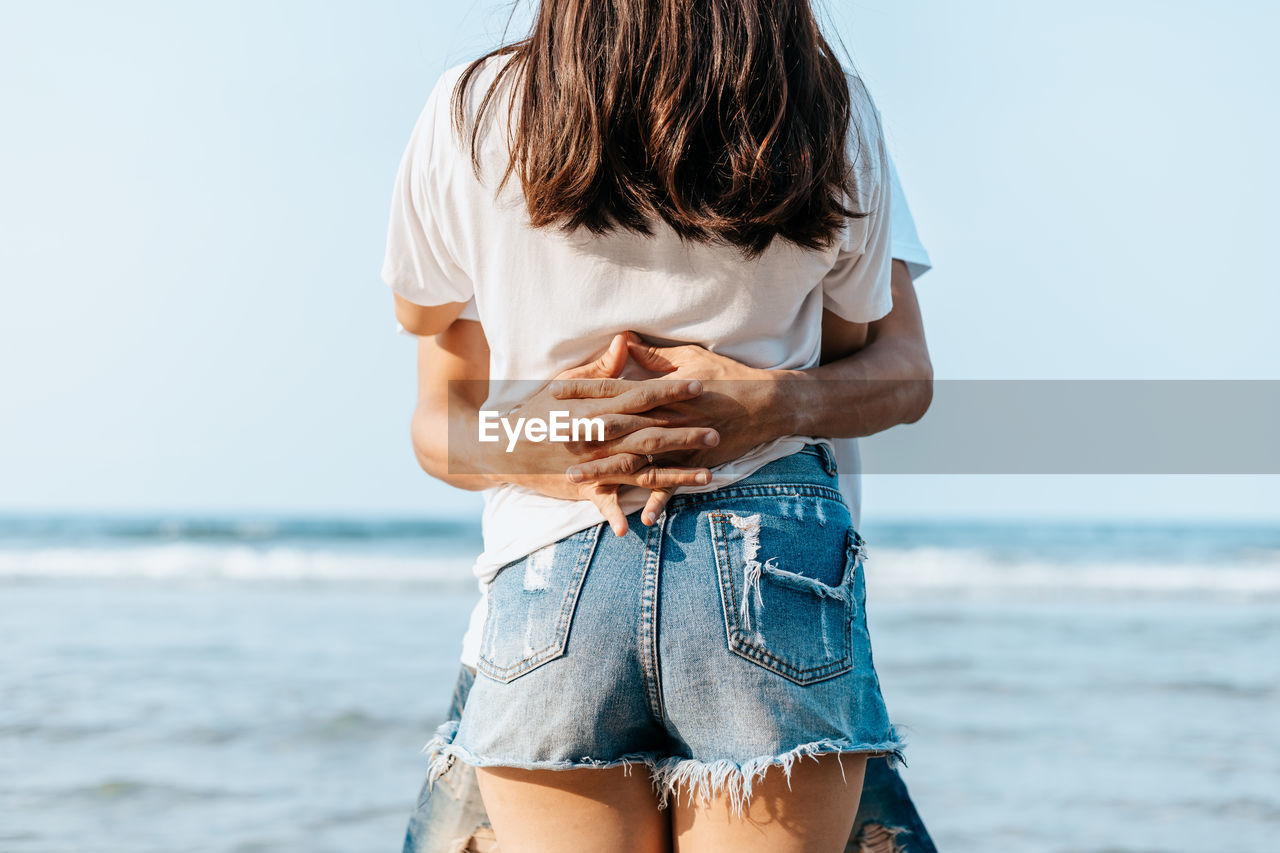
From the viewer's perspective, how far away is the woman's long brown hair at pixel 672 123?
96cm

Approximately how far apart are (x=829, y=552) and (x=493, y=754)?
396 millimetres

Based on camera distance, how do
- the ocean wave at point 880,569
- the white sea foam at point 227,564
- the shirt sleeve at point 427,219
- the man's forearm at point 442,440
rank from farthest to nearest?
the white sea foam at point 227,564
the ocean wave at point 880,569
the man's forearm at point 442,440
the shirt sleeve at point 427,219

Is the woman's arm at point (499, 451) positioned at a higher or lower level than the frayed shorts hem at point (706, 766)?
higher

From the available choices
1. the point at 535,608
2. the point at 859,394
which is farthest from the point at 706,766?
the point at 859,394

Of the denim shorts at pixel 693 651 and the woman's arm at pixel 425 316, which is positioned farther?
the woman's arm at pixel 425 316

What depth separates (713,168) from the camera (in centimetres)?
98

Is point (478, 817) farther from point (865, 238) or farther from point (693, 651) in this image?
point (865, 238)

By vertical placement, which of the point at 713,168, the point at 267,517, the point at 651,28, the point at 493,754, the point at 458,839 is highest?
the point at 651,28

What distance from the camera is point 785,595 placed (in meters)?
0.97

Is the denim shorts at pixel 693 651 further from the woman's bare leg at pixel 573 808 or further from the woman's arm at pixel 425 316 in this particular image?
the woman's arm at pixel 425 316

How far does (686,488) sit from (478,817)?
2.14 feet

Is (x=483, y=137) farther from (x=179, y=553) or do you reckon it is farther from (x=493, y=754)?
(x=179, y=553)

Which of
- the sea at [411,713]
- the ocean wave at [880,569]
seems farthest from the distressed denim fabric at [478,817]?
the ocean wave at [880,569]

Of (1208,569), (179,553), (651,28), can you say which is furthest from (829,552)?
(179,553)
